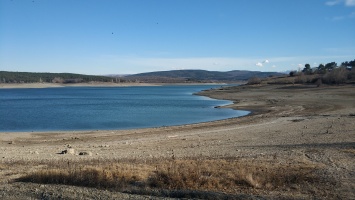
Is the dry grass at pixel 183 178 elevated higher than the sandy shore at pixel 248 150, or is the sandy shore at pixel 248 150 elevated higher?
the dry grass at pixel 183 178

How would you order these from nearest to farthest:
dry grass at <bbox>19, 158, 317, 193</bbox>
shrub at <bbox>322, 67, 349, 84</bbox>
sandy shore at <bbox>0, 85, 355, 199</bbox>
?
dry grass at <bbox>19, 158, 317, 193</bbox>, sandy shore at <bbox>0, 85, 355, 199</bbox>, shrub at <bbox>322, 67, 349, 84</bbox>

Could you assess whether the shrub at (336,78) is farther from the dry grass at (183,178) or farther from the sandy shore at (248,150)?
the dry grass at (183,178)

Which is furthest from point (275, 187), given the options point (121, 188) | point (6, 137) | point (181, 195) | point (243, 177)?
point (6, 137)

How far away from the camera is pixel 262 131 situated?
25.2 m

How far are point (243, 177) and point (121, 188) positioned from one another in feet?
8.58

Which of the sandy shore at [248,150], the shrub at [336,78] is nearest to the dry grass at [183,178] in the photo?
the sandy shore at [248,150]

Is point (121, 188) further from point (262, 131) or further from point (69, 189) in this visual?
point (262, 131)

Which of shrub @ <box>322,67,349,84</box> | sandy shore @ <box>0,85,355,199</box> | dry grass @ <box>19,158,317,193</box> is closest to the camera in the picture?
dry grass @ <box>19,158,317,193</box>

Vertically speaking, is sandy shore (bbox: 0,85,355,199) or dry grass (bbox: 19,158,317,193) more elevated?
dry grass (bbox: 19,158,317,193)

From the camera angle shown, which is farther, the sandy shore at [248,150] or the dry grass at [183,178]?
the sandy shore at [248,150]

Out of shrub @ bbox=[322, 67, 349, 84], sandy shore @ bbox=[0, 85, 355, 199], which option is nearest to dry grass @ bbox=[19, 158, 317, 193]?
sandy shore @ bbox=[0, 85, 355, 199]

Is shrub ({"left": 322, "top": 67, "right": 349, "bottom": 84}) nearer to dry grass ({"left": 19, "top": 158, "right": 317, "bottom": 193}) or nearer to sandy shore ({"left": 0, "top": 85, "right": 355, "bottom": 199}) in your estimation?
sandy shore ({"left": 0, "top": 85, "right": 355, "bottom": 199})

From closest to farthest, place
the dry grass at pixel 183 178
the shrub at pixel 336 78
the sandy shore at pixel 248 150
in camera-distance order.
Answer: the dry grass at pixel 183 178, the sandy shore at pixel 248 150, the shrub at pixel 336 78

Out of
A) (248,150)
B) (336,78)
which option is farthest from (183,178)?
(336,78)
